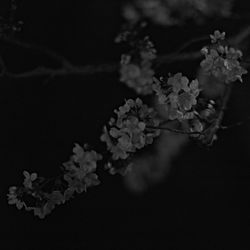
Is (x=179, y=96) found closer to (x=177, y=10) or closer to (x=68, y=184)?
Answer: (x=68, y=184)

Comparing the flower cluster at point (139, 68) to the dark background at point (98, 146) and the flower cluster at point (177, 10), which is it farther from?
the dark background at point (98, 146)

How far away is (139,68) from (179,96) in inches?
14.4

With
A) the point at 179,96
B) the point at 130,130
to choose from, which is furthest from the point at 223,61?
the point at 130,130

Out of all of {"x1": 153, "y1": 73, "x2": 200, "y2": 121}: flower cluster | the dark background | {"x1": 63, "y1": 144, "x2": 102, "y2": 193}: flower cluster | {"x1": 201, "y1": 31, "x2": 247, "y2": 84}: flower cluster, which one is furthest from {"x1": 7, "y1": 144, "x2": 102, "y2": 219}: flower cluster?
the dark background

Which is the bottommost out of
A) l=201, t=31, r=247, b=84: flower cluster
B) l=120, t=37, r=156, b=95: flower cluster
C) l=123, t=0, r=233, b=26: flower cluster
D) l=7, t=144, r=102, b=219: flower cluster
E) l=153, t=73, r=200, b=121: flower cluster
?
l=7, t=144, r=102, b=219: flower cluster

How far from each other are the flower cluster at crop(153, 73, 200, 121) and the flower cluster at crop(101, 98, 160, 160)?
0.05 m

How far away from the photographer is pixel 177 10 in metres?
2.12

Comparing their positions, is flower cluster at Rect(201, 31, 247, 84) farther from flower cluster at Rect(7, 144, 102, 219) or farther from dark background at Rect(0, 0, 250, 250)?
dark background at Rect(0, 0, 250, 250)

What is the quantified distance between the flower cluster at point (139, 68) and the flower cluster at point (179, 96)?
29cm

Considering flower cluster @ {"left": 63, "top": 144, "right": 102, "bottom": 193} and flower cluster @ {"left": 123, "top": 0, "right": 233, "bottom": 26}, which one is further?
flower cluster @ {"left": 123, "top": 0, "right": 233, "bottom": 26}

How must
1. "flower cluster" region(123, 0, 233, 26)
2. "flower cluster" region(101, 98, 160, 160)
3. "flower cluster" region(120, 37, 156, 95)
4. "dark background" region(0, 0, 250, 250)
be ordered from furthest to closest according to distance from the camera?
"dark background" region(0, 0, 250, 250), "flower cluster" region(123, 0, 233, 26), "flower cluster" region(120, 37, 156, 95), "flower cluster" region(101, 98, 160, 160)

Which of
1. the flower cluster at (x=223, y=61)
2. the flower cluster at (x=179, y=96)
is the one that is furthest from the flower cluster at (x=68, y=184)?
the flower cluster at (x=223, y=61)

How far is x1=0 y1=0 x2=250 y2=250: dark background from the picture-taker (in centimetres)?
216

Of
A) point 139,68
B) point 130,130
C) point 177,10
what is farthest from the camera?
point 177,10
